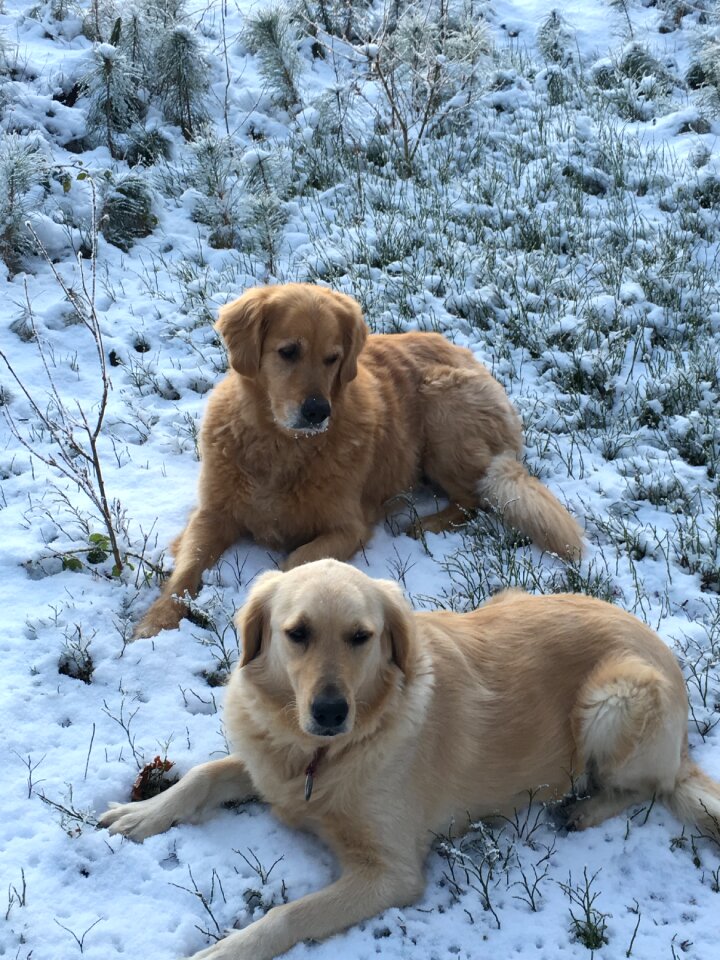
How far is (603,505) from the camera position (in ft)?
15.5

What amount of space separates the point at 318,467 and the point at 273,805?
188 centimetres

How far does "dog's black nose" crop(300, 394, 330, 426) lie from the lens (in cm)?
423

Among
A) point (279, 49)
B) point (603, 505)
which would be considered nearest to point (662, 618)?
point (603, 505)

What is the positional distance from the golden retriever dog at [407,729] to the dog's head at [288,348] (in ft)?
4.55

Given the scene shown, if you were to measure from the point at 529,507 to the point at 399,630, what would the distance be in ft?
5.91

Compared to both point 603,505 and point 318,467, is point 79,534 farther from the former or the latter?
point 603,505

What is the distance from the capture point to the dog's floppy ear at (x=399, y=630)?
287cm

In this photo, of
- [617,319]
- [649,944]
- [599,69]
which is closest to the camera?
[649,944]

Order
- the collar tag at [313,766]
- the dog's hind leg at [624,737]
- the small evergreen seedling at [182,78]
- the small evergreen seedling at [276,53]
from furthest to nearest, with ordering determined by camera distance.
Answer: the small evergreen seedling at [276,53] < the small evergreen seedling at [182,78] < the dog's hind leg at [624,737] < the collar tag at [313,766]

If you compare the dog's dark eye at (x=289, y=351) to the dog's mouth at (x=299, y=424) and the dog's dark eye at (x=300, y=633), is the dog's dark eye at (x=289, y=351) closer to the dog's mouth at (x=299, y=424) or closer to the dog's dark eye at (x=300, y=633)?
the dog's mouth at (x=299, y=424)

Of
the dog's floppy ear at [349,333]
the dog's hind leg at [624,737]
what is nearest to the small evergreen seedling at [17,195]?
the dog's floppy ear at [349,333]

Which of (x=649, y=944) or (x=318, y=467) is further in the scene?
(x=318, y=467)

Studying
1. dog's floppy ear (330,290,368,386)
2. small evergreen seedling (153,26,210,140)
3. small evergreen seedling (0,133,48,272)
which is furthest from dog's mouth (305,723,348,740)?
small evergreen seedling (153,26,210,140)

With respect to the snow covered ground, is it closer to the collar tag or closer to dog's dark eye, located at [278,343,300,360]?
the collar tag
